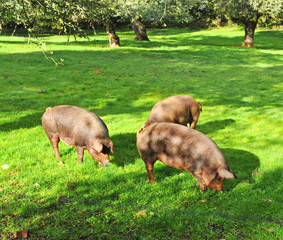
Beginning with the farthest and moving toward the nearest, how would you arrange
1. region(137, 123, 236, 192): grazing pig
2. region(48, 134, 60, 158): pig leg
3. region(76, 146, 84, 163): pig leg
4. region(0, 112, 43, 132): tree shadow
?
region(0, 112, 43, 132): tree shadow, region(48, 134, 60, 158): pig leg, region(76, 146, 84, 163): pig leg, region(137, 123, 236, 192): grazing pig

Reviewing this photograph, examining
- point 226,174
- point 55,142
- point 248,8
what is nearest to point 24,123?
point 55,142

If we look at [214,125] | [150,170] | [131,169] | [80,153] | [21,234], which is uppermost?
[80,153]

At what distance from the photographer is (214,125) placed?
11.8 m

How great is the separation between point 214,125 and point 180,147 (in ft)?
18.2

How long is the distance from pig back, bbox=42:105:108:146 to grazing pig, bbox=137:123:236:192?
117 centimetres

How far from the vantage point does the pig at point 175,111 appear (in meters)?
8.95

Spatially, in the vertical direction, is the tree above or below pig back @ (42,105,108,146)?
above

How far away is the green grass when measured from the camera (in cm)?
562

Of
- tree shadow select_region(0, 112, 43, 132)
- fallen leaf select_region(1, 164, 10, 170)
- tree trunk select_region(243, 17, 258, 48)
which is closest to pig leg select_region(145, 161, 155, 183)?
fallen leaf select_region(1, 164, 10, 170)

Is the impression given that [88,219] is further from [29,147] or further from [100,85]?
[100,85]

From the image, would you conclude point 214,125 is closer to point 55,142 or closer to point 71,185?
point 55,142

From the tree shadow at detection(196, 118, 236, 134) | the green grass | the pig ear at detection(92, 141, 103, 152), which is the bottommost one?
the tree shadow at detection(196, 118, 236, 134)

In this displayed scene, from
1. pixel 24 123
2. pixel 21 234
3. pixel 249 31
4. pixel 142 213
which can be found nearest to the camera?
pixel 21 234

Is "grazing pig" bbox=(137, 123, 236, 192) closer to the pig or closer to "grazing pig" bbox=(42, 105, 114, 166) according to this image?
"grazing pig" bbox=(42, 105, 114, 166)
